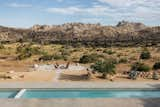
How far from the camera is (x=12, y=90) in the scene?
707 inches

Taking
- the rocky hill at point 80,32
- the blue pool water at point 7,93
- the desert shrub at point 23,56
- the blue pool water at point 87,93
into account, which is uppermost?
the blue pool water at point 7,93

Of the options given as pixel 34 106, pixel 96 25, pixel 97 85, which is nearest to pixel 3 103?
pixel 34 106

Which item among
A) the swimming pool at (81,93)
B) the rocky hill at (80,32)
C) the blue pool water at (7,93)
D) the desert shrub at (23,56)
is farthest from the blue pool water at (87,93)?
the rocky hill at (80,32)

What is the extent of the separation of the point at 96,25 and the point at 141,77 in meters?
125

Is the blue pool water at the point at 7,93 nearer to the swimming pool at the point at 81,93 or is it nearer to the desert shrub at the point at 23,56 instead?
the swimming pool at the point at 81,93

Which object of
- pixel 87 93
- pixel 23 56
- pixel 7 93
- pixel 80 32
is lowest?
pixel 80 32

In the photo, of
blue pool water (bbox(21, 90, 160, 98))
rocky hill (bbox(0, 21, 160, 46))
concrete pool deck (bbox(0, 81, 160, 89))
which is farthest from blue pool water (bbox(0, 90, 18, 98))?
rocky hill (bbox(0, 21, 160, 46))

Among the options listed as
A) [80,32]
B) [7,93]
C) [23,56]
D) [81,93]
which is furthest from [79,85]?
[80,32]

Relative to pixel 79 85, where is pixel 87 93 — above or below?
below

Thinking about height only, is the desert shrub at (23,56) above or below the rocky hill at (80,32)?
above

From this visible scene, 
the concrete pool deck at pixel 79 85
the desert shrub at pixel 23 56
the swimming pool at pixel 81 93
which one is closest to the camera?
the swimming pool at pixel 81 93

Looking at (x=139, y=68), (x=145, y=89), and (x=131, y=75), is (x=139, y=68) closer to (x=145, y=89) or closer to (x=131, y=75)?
(x=131, y=75)

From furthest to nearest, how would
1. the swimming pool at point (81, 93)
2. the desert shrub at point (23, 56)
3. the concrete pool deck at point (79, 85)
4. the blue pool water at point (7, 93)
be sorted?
the desert shrub at point (23, 56) < the concrete pool deck at point (79, 85) < the swimming pool at point (81, 93) < the blue pool water at point (7, 93)

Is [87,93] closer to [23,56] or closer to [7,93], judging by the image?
[7,93]
